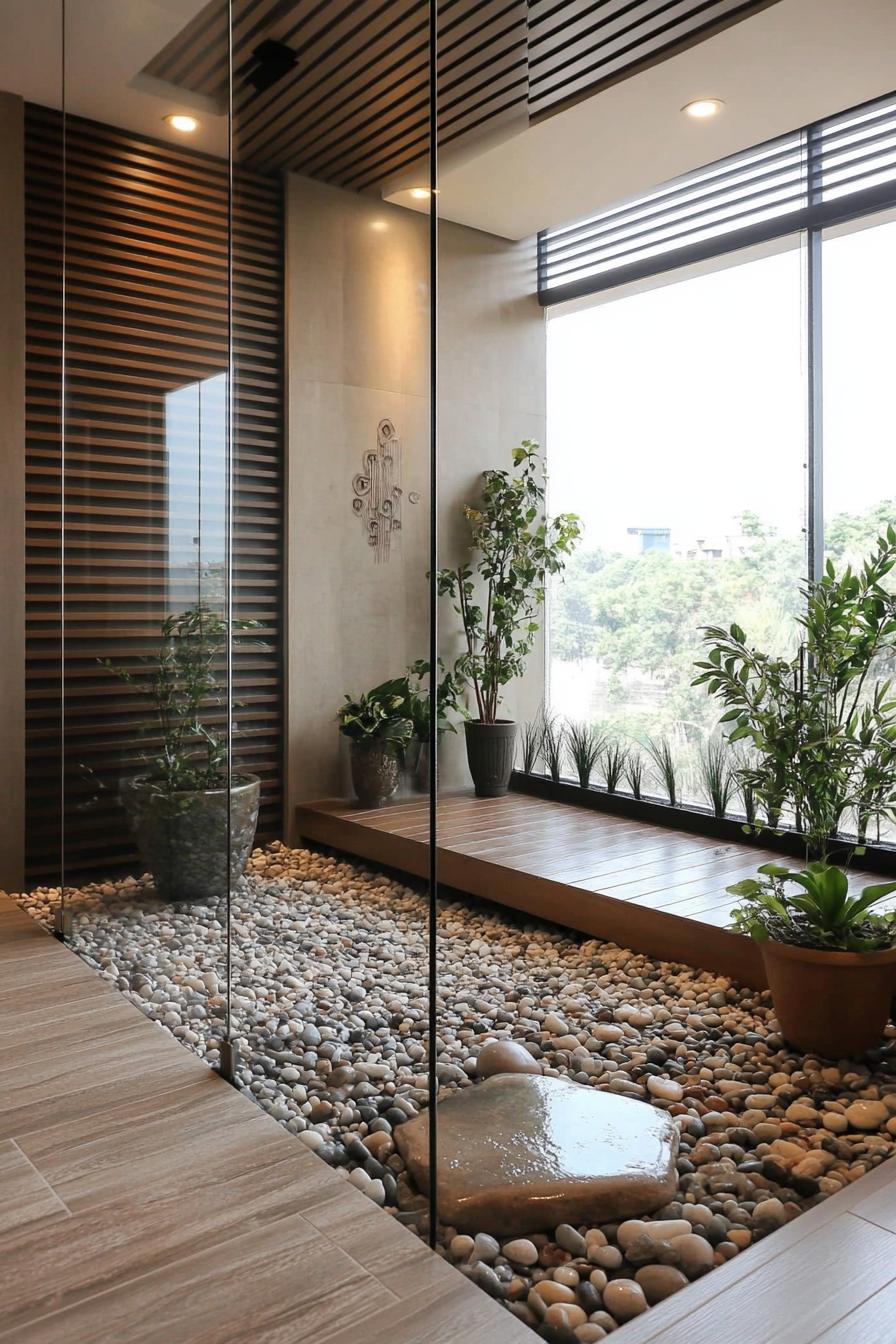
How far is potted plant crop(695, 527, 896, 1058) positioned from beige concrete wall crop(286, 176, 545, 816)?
98 cm

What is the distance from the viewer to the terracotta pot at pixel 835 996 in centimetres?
238

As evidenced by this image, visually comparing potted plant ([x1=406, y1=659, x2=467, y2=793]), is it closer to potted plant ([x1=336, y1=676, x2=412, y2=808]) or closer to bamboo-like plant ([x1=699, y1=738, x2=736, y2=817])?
potted plant ([x1=336, y1=676, x2=412, y2=808])

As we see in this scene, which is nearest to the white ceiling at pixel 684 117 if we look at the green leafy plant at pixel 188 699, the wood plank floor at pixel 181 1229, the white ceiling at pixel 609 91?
the white ceiling at pixel 609 91

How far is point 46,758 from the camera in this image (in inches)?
139

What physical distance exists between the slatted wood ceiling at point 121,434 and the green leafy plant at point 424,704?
0.43 meters

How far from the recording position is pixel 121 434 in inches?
115

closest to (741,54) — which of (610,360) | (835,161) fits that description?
(835,161)

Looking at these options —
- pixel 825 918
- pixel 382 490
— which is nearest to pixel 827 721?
pixel 825 918

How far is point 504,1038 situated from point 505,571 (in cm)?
250

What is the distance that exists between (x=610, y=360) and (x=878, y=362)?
57.9 inches

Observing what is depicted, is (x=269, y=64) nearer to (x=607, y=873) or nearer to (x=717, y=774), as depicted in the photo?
(x=607, y=873)

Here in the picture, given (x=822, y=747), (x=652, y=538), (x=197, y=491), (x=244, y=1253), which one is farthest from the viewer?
(x=652, y=538)

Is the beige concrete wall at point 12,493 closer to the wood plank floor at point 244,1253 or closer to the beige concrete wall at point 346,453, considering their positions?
the wood plank floor at point 244,1253

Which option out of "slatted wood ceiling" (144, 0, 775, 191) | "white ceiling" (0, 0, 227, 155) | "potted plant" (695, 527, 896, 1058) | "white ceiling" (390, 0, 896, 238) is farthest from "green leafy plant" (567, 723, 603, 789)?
"white ceiling" (0, 0, 227, 155)
